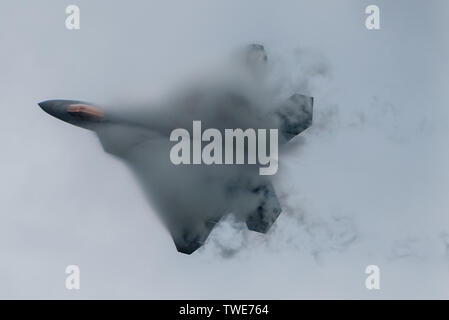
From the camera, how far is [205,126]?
115 ft

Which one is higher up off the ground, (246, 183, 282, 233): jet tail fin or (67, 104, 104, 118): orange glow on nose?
(67, 104, 104, 118): orange glow on nose

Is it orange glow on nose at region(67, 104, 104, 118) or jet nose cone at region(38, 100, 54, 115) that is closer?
orange glow on nose at region(67, 104, 104, 118)

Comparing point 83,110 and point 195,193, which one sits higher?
point 83,110

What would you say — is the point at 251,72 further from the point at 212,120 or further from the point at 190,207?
the point at 190,207

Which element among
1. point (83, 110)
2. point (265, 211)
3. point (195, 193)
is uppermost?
point (83, 110)

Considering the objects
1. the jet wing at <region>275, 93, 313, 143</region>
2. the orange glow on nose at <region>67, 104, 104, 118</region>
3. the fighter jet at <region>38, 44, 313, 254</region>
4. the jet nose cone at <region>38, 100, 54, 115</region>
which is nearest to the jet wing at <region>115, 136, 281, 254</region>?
the fighter jet at <region>38, 44, 313, 254</region>

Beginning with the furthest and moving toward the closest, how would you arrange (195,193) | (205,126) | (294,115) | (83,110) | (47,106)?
(195,193) < (205,126) < (294,115) < (47,106) < (83,110)

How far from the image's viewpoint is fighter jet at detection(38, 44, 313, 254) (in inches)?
1341

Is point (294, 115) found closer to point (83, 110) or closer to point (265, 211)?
point (265, 211)

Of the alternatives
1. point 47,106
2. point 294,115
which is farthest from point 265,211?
point 47,106

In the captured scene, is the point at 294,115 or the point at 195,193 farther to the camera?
the point at 195,193

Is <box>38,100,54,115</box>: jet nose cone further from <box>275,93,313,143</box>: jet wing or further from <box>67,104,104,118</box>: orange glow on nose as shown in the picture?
<box>275,93,313,143</box>: jet wing

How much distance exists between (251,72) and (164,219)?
11603 millimetres

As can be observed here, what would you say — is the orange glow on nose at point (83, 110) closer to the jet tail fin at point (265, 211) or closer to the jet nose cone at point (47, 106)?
the jet nose cone at point (47, 106)
